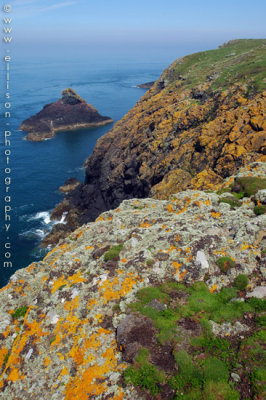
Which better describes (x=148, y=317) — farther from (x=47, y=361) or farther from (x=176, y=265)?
(x=47, y=361)

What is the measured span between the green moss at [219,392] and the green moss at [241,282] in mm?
4250

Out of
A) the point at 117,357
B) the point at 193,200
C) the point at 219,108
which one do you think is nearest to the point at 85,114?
the point at 219,108

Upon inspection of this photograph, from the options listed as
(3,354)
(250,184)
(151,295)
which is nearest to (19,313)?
(3,354)

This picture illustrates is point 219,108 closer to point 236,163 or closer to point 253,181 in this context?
point 236,163

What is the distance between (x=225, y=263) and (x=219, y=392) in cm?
550

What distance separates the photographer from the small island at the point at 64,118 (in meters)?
123

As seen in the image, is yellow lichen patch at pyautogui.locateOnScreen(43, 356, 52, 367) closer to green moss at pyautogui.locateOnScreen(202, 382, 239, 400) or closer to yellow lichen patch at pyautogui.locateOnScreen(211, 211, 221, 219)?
green moss at pyautogui.locateOnScreen(202, 382, 239, 400)

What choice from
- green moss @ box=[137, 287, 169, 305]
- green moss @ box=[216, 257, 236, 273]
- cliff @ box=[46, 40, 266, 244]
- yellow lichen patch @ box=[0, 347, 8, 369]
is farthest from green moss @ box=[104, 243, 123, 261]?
cliff @ box=[46, 40, 266, 244]

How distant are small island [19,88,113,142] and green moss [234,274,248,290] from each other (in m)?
120

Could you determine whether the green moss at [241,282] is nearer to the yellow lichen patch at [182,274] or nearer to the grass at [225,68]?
the yellow lichen patch at [182,274]

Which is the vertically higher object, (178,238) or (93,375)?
(178,238)

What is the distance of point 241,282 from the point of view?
10992mm

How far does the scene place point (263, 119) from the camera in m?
30.5

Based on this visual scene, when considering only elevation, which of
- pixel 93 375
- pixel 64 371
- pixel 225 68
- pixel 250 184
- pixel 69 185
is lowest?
pixel 69 185
